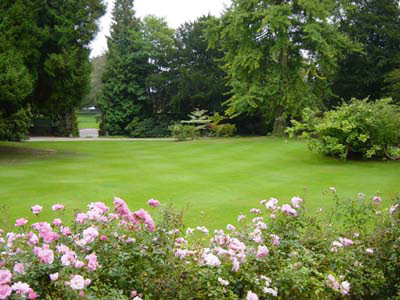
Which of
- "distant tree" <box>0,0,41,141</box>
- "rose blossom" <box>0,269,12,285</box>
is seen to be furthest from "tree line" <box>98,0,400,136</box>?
"rose blossom" <box>0,269,12,285</box>

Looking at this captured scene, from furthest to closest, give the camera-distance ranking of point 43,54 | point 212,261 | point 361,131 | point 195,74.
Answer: point 195,74, point 43,54, point 361,131, point 212,261

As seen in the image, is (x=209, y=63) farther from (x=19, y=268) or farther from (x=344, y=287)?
(x=19, y=268)

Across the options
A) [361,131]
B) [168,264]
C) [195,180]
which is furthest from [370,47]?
[168,264]

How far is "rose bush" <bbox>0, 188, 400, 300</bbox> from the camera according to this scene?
7.85 feet

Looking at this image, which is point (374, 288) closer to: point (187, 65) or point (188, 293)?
point (188, 293)

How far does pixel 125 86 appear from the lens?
33.0 meters

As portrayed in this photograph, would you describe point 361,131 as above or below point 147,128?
above

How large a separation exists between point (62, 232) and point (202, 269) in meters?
1.06

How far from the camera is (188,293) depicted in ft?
8.64

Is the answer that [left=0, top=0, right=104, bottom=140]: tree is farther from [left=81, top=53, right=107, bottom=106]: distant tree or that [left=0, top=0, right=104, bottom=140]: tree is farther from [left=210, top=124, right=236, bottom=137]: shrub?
[left=81, top=53, right=107, bottom=106]: distant tree

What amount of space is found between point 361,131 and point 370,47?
19.2m

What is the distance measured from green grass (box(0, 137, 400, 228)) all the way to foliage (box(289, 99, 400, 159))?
1.71 feet

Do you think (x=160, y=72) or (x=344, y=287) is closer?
(x=344, y=287)

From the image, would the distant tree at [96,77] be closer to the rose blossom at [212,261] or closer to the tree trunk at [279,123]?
the tree trunk at [279,123]
